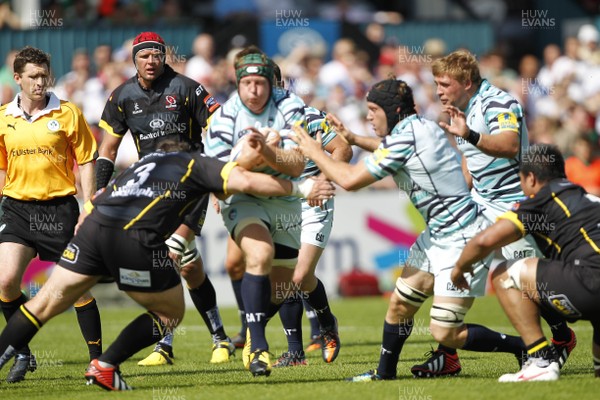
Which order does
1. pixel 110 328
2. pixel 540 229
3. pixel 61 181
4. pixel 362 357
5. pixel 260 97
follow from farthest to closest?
pixel 110 328 → pixel 362 357 → pixel 61 181 → pixel 260 97 → pixel 540 229

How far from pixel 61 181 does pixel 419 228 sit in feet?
29.1

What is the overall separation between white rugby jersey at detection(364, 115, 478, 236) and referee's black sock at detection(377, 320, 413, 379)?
31.0 inches

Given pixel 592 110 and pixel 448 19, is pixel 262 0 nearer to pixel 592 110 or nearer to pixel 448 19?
pixel 448 19

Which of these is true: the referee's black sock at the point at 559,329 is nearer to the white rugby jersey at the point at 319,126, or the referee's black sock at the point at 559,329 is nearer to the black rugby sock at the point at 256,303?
the black rugby sock at the point at 256,303

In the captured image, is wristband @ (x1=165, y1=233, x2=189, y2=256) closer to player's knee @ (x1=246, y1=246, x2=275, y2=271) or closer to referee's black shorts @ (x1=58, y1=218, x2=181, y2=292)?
player's knee @ (x1=246, y1=246, x2=275, y2=271)

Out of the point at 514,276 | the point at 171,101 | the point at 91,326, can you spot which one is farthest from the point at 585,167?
the point at 91,326

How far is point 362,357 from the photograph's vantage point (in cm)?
1038

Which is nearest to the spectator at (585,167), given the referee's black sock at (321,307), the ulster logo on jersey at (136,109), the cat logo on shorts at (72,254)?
the referee's black sock at (321,307)

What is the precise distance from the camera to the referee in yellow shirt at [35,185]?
368 inches

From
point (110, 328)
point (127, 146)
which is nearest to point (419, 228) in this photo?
point (127, 146)

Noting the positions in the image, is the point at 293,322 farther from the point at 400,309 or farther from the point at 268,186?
the point at 268,186

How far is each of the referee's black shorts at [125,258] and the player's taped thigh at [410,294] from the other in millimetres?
1684

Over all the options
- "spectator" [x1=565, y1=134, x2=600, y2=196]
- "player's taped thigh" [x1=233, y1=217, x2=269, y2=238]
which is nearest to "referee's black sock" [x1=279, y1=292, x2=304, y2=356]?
"player's taped thigh" [x1=233, y1=217, x2=269, y2=238]

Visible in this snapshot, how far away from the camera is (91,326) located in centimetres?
941
